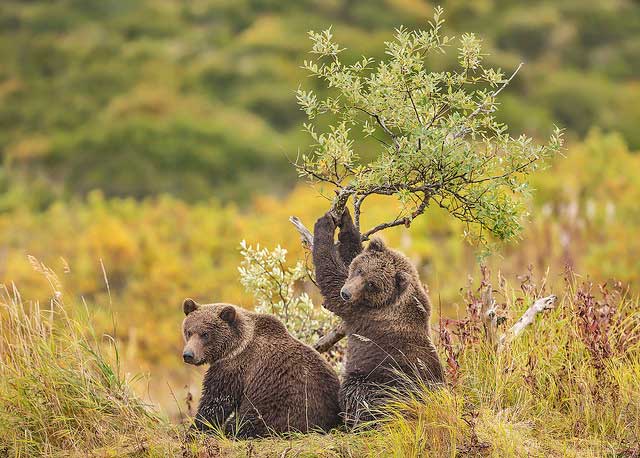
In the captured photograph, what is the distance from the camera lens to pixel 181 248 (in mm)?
27562

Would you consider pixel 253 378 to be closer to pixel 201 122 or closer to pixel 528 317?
pixel 528 317

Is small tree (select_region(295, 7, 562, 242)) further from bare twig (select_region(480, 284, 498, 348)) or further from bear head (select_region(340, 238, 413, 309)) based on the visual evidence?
bare twig (select_region(480, 284, 498, 348))

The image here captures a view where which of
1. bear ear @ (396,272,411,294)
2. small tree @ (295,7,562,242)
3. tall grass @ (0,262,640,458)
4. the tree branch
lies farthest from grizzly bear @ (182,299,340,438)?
small tree @ (295,7,562,242)

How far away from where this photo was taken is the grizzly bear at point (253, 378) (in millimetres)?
6035

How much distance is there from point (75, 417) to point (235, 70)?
50.4m

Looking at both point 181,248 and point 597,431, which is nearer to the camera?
point 597,431

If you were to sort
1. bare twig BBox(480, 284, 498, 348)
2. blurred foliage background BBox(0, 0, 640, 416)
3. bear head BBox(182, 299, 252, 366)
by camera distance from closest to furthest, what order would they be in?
bear head BBox(182, 299, 252, 366) → bare twig BBox(480, 284, 498, 348) → blurred foliage background BBox(0, 0, 640, 416)

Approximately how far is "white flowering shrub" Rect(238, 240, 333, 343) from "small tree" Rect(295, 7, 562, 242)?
3.63 feet

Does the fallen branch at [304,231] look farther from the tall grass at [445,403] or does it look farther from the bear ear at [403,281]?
the tall grass at [445,403]

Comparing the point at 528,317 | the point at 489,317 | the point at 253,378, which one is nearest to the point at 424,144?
the point at 489,317

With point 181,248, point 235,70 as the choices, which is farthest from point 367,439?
point 235,70

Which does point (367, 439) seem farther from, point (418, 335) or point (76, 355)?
point (76, 355)

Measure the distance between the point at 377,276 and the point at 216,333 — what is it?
1.09 meters

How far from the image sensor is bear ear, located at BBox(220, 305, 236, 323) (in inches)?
243
